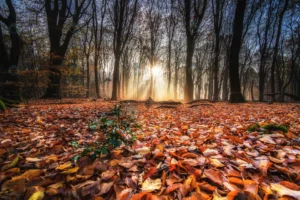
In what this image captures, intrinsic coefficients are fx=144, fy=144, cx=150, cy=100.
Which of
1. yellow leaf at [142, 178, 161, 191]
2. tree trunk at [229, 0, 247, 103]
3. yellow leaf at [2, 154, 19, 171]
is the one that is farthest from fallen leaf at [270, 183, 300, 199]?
tree trunk at [229, 0, 247, 103]

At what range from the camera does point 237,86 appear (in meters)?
6.74

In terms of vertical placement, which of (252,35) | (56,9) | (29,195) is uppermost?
(252,35)

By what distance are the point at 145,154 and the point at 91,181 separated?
0.51 meters

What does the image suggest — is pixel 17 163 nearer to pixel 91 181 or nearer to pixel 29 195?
pixel 29 195

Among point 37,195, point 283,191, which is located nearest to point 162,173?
point 283,191

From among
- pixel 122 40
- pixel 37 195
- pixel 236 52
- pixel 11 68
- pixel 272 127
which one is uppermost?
pixel 122 40

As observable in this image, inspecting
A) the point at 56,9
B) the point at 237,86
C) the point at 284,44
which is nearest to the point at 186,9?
the point at 237,86

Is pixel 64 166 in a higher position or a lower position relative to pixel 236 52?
lower

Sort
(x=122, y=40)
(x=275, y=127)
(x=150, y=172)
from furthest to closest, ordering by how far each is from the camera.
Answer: (x=122, y=40) < (x=275, y=127) < (x=150, y=172)

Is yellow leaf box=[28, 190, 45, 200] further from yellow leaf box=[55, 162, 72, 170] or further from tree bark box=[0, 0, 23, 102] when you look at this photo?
tree bark box=[0, 0, 23, 102]

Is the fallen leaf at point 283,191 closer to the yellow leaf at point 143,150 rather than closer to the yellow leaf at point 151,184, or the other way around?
Result: the yellow leaf at point 151,184

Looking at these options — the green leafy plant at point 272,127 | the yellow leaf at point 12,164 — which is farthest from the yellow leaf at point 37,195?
the green leafy plant at point 272,127

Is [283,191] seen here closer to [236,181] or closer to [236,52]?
[236,181]

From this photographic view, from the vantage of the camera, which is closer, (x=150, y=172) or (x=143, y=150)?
(x=150, y=172)
